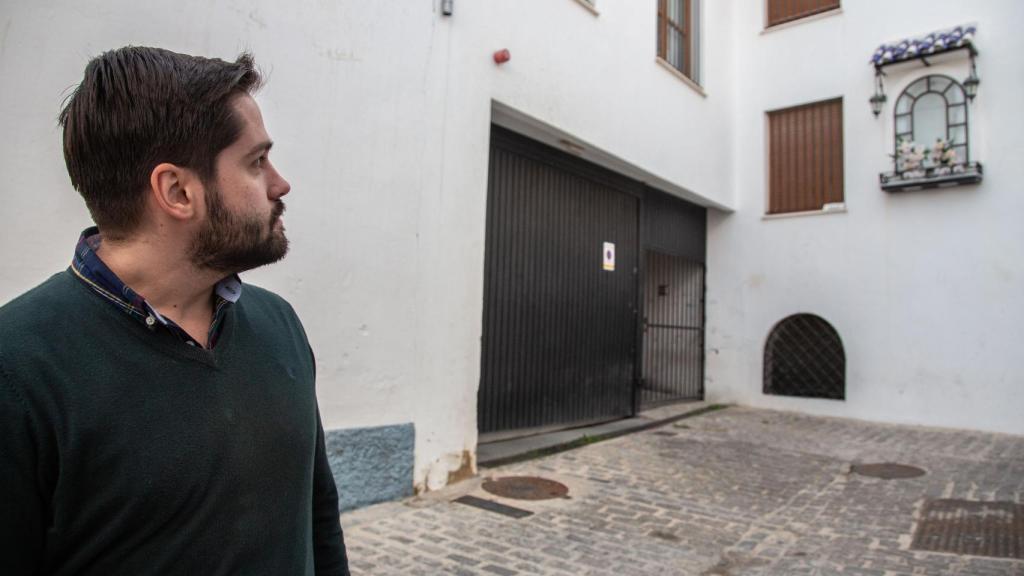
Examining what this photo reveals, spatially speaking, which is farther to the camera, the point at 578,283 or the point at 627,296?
the point at 627,296

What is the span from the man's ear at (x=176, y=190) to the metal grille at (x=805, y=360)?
1058 centimetres

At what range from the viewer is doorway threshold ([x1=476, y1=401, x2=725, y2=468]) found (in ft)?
20.8

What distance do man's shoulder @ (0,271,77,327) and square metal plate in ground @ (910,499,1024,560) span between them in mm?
5128

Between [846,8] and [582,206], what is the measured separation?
613cm

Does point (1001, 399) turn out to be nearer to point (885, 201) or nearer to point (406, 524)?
point (885, 201)

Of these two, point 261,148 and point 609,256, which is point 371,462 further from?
point 609,256

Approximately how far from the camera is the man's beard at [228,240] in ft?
4.38

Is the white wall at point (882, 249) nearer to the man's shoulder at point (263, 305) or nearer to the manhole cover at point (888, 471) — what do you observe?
the manhole cover at point (888, 471)

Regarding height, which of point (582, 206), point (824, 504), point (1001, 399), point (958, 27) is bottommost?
point (824, 504)

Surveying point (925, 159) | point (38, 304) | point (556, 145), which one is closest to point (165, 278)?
point (38, 304)

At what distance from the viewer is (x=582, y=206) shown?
26.5 ft

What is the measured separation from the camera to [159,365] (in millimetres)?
1204

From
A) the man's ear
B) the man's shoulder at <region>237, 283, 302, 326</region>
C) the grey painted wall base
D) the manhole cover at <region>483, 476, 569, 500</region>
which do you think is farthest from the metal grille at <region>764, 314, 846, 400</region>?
the man's ear

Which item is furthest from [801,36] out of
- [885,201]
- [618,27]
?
[618,27]
